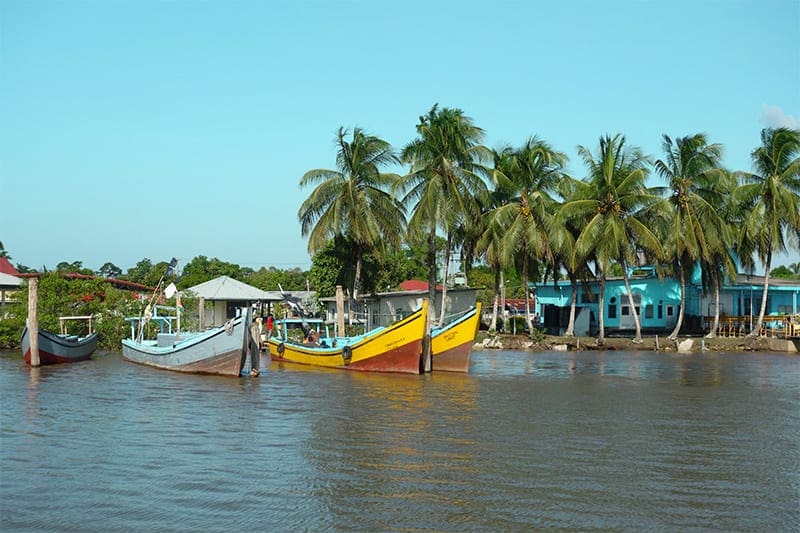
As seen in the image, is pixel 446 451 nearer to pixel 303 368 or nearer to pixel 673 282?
pixel 303 368

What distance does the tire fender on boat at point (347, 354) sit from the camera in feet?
85.4

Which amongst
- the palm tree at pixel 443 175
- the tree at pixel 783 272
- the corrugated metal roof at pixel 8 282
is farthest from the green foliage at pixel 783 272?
the corrugated metal roof at pixel 8 282

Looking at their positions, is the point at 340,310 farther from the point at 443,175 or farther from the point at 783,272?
the point at 783,272

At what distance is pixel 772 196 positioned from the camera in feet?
129

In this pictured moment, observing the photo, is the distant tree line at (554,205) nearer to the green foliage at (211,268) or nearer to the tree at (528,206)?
the tree at (528,206)

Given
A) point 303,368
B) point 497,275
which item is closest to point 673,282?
point 497,275

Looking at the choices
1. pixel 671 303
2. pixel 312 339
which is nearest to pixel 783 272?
pixel 671 303

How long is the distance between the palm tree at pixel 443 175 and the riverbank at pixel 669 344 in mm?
6512

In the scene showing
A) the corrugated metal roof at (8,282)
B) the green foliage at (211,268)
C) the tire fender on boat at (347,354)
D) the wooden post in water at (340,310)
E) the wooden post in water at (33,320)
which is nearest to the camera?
the tire fender on boat at (347,354)

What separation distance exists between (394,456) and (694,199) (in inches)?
1228

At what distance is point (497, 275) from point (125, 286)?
21340mm

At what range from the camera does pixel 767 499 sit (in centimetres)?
1035

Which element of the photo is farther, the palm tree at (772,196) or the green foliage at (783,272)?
the green foliage at (783,272)

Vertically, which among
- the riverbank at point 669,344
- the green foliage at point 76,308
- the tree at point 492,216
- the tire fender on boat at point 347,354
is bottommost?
the riverbank at point 669,344
